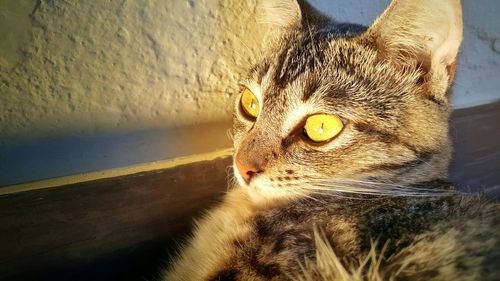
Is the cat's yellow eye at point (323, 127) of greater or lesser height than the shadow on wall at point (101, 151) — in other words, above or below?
below

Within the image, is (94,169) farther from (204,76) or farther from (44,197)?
(204,76)

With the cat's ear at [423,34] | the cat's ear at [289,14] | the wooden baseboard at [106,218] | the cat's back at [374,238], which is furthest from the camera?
the cat's ear at [289,14]

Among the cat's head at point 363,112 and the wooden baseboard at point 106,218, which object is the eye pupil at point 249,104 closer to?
the cat's head at point 363,112

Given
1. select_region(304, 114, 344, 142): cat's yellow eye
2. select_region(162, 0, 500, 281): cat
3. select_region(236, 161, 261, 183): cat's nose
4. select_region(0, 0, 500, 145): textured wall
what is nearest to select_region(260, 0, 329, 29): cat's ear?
select_region(0, 0, 500, 145): textured wall

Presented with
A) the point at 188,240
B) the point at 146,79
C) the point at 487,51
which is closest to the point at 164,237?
the point at 188,240

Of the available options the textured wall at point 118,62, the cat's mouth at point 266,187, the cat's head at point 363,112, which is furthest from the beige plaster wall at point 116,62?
the cat's mouth at point 266,187

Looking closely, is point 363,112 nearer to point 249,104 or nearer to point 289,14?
point 249,104

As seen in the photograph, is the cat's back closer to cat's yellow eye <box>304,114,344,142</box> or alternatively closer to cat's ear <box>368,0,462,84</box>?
cat's yellow eye <box>304,114,344,142</box>
